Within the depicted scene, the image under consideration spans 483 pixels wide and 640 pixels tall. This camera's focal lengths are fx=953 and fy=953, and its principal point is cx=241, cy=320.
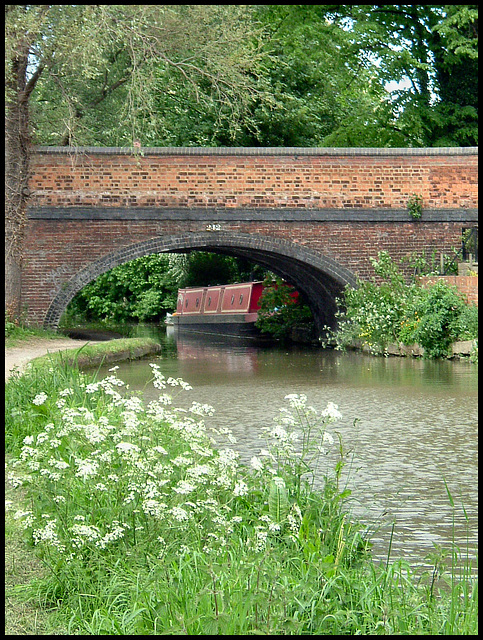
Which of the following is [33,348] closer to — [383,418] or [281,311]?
[383,418]

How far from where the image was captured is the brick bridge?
1728 centimetres

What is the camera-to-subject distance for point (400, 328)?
16688mm

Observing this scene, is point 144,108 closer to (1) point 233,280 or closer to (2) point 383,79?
(2) point 383,79

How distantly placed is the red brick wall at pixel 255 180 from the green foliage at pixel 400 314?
4.78 ft

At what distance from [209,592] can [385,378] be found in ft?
31.0

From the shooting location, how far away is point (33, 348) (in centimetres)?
1414

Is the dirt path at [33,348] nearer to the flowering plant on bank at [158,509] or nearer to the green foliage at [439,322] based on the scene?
the green foliage at [439,322]

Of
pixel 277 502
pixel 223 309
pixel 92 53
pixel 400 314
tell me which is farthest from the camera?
pixel 223 309

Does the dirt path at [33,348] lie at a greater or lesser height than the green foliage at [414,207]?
lesser

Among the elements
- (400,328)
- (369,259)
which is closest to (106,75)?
(369,259)

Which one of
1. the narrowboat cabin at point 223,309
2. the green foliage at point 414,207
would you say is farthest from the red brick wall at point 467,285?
the narrowboat cabin at point 223,309

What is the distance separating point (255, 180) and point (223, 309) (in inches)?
384

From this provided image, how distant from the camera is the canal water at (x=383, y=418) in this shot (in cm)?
503

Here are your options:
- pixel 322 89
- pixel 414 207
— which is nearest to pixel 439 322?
pixel 414 207
